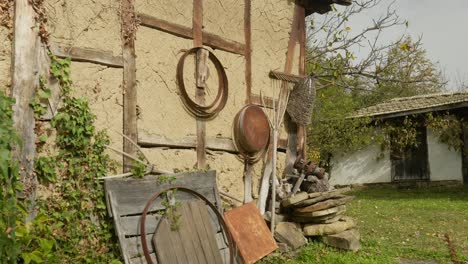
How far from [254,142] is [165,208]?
6.02ft

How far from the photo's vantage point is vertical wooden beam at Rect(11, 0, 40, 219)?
3680 millimetres

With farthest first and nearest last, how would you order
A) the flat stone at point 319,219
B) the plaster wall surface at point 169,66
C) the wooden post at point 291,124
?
the wooden post at point 291,124, the flat stone at point 319,219, the plaster wall surface at point 169,66

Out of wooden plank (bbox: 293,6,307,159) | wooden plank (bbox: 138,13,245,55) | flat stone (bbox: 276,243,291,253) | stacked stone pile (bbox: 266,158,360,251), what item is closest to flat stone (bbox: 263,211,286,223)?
stacked stone pile (bbox: 266,158,360,251)

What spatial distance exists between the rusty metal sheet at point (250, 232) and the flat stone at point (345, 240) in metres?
0.84

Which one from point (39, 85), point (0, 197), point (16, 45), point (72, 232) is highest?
point (16, 45)

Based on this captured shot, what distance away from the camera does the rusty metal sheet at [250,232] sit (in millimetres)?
5148

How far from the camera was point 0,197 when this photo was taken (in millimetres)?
3172

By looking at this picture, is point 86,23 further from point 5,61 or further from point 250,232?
point 250,232

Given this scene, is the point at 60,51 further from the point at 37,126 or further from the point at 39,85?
the point at 37,126

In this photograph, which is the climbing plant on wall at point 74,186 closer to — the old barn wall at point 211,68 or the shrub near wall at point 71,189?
the shrub near wall at point 71,189

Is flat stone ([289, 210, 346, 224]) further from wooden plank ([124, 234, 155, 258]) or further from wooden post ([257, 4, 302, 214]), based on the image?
wooden plank ([124, 234, 155, 258])

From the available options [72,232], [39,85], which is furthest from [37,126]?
[72,232]

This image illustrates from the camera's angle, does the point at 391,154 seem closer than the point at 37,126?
No

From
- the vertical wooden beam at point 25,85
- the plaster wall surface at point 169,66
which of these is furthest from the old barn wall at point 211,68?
the vertical wooden beam at point 25,85
